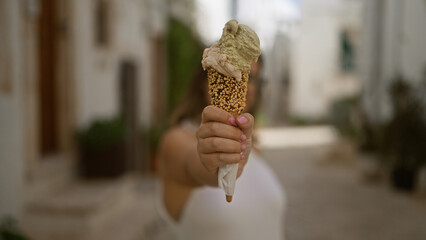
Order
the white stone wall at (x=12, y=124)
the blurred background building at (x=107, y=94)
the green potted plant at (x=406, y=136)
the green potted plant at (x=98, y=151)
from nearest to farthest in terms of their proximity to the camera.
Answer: the white stone wall at (x=12, y=124)
the blurred background building at (x=107, y=94)
the green potted plant at (x=98, y=151)
the green potted plant at (x=406, y=136)

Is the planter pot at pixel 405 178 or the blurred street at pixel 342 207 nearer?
the blurred street at pixel 342 207

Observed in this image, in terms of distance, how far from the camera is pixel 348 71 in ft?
59.9

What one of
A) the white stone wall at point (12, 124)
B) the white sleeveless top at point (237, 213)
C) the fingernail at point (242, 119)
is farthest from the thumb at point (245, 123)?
the white stone wall at point (12, 124)

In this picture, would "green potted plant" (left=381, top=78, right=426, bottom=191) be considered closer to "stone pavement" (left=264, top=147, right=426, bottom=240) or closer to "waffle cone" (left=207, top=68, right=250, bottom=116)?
"stone pavement" (left=264, top=147, right=426, bottom=240)

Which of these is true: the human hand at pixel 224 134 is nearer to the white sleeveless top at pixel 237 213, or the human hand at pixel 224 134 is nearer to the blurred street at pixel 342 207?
the white sleeveless top at pixel 237 213

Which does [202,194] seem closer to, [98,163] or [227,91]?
[227,91]

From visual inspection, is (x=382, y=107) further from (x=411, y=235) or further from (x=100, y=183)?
(x=100, y=183)

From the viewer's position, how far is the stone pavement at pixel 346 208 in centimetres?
480

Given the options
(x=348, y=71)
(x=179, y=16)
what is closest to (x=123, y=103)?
(x=179, y=16)

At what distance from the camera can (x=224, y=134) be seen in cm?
75

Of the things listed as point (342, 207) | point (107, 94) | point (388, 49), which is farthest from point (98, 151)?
point (388, 49)

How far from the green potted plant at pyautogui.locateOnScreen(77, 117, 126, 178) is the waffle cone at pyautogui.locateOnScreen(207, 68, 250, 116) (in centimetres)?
430

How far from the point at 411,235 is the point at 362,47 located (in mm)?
6165

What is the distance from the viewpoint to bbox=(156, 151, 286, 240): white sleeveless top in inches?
63.6
